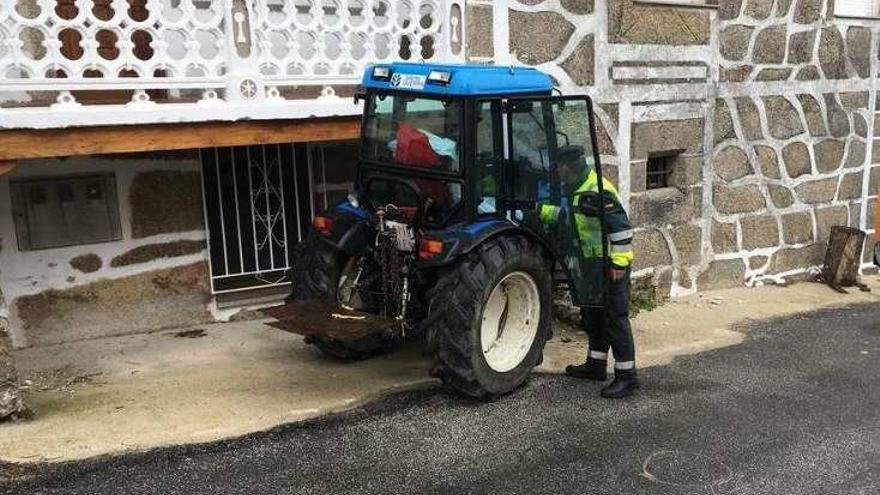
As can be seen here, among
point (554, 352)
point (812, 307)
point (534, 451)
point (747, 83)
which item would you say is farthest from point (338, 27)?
point (812, 307)

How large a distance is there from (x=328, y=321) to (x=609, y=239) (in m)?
1.97

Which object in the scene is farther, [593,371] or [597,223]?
[593,371]

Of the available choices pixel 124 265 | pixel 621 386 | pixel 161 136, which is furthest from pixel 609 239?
pixel 124 265

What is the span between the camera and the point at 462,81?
492 cm

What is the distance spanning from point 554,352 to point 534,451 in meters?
2.01

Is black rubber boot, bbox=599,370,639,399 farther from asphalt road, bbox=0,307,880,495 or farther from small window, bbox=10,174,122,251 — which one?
small window, bbox=10,174,122,251

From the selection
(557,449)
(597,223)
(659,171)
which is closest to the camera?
(557,449)

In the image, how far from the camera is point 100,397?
16.4ft

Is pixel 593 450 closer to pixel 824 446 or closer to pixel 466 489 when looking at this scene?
pixel 466 489

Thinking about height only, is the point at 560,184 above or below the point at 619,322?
above

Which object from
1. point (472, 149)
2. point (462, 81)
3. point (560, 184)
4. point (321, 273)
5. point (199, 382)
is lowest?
point (199, 382)

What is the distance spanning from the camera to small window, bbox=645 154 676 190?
8.68m

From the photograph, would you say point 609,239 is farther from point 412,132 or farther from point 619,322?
point 412,132

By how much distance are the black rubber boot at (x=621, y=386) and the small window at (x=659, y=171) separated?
373 centimetres
